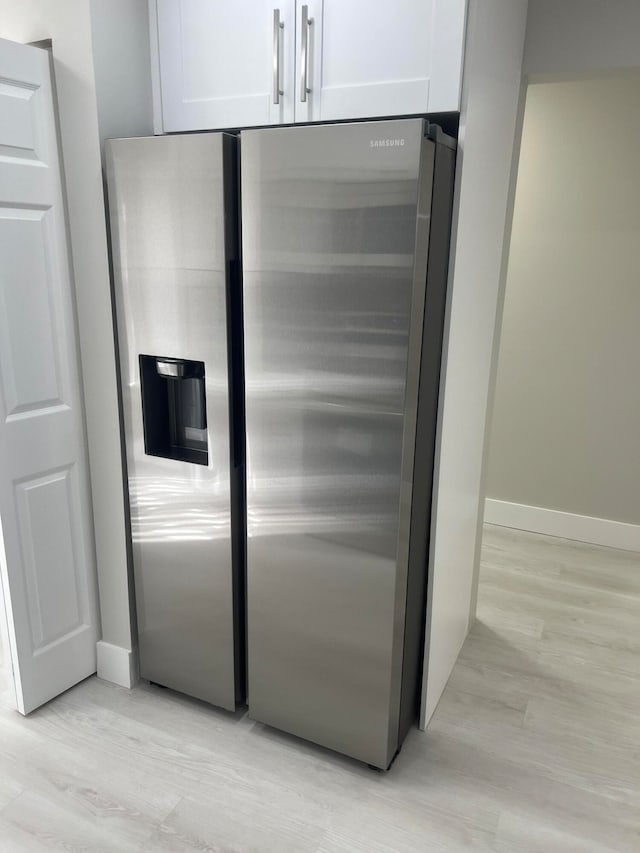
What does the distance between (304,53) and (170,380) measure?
3.31ft

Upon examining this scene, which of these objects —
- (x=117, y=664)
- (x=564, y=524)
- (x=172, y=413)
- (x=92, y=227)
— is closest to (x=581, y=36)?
(x=92, y=227)

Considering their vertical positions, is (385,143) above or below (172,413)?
above

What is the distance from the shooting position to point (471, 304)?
205 cm

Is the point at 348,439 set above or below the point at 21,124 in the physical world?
below

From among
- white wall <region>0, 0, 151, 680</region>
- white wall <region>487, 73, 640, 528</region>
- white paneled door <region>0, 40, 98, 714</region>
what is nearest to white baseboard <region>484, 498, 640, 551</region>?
white wall <region>487, 73, 640, 528</region>

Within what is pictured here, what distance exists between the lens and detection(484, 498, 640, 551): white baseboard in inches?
138

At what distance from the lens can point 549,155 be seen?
3.33 metres

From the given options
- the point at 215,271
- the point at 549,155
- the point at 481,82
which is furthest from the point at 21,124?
the point at 549,155

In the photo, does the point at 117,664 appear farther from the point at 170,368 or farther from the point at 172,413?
the point at 170,368

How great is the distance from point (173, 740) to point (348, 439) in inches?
46.0

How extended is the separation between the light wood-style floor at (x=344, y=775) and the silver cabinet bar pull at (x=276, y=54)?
1.96 metres

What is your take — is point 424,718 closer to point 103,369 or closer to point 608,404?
point 103,369

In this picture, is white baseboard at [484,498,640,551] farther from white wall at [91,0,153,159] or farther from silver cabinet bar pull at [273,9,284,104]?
white wall at [91,0,153,159]

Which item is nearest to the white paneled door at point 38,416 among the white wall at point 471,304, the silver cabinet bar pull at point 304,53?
the silver cabinet bar pull at point 304,53
